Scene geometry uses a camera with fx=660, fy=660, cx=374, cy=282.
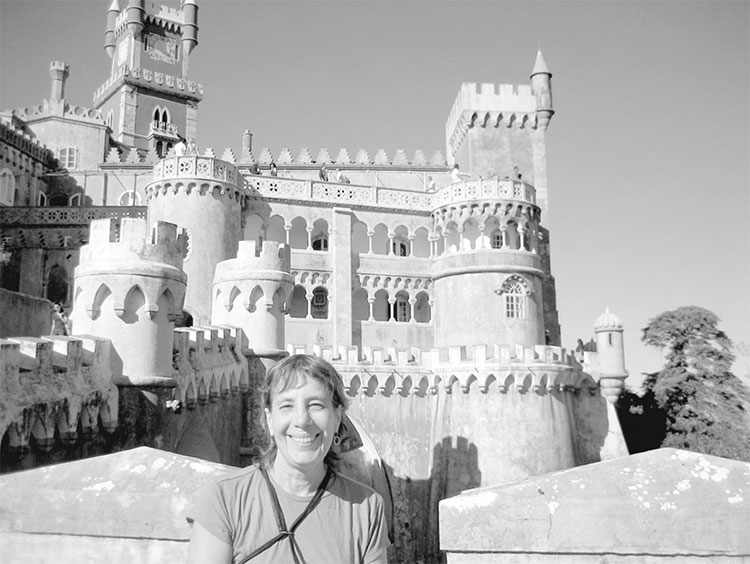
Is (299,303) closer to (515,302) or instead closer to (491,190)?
(515,302)

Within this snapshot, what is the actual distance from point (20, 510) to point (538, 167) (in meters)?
42.2

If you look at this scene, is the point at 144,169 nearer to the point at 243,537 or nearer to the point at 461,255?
the point at 461,255

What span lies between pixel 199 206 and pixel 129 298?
2075 centimetres

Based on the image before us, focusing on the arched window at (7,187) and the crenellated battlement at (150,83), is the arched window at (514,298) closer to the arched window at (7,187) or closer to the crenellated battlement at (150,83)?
the arched window at (7,187)

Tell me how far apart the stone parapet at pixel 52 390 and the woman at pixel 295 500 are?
6633mm

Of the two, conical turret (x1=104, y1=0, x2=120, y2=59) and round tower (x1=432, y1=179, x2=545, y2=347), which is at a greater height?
conical turret (x1=104, y1=0, x2=120, y2=59)

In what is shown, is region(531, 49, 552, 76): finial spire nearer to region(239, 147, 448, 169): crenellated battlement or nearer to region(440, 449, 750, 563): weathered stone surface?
region(239, 147, 448, 169): crenellated battlement

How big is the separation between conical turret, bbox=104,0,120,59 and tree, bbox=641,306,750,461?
5098 cm

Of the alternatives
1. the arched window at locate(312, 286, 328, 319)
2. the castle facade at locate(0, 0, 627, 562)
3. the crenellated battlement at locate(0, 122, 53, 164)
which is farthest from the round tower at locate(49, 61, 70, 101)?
the arched window at locate(312, 286, 328, 319)

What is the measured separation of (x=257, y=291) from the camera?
62.8 ft

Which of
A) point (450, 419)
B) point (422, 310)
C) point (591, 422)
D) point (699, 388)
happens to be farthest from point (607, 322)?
point (422, 310)

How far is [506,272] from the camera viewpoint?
115ft

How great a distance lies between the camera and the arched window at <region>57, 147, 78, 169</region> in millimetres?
44188

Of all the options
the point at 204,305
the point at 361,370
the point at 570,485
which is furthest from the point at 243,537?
the point at 204,305
